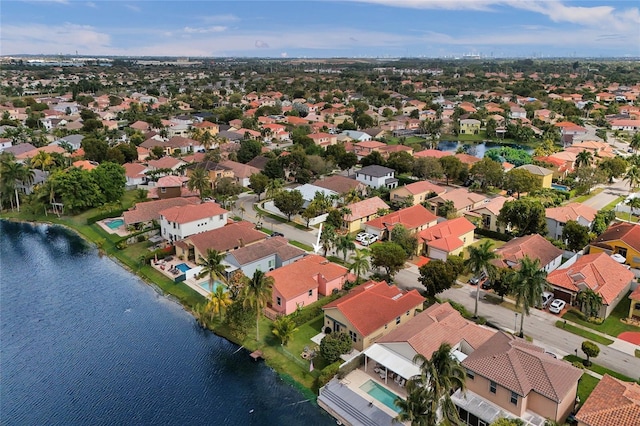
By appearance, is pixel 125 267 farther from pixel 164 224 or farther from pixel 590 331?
pixel 590 331

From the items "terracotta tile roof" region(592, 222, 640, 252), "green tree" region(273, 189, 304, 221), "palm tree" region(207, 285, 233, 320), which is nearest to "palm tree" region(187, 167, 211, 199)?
"green tree" region(273, 189, 304, 221)

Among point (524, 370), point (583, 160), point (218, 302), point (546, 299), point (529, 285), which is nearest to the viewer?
point (524, 370)

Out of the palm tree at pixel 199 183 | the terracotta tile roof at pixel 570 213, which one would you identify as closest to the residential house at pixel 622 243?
the terracotta tile roof at pixel 570 213

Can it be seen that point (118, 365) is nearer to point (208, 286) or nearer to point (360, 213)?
point (208, 286)

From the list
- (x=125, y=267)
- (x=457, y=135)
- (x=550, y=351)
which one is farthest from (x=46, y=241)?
(x=457, y=135)

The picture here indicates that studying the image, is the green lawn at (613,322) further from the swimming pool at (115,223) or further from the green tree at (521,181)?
the swimming pool at (115,223)

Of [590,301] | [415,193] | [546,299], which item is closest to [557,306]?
[546,299]
